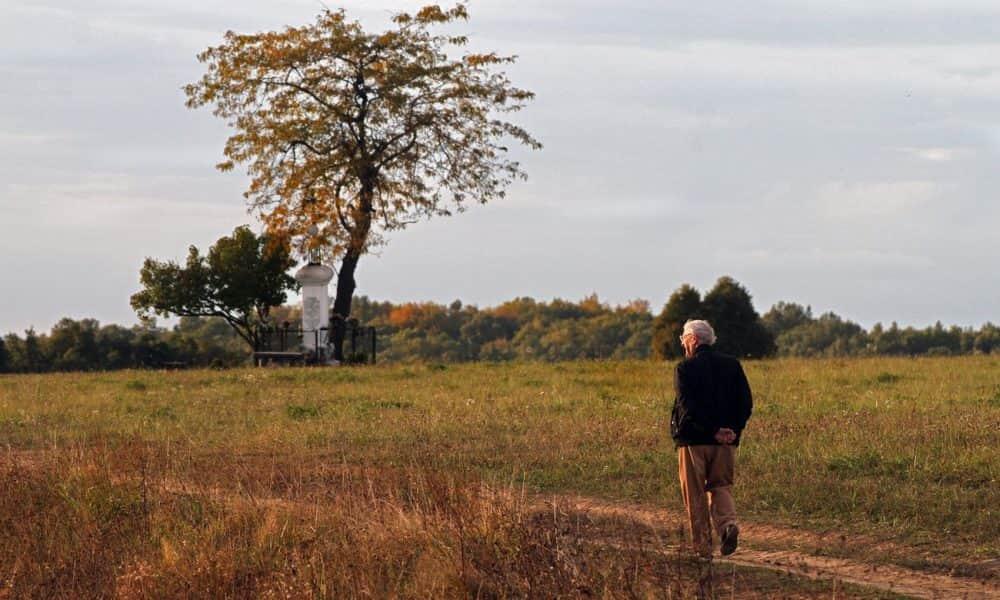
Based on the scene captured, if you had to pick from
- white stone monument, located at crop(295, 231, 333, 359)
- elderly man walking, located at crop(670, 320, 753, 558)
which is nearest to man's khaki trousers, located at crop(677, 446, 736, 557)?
elderly man walking, located at crop(670, 320, 753, 558)

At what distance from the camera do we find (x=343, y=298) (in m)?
48.4

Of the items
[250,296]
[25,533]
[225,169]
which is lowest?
[25,533]

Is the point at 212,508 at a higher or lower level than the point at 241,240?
lower

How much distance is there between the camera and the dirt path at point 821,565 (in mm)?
10805

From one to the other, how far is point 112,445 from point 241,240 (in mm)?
33757

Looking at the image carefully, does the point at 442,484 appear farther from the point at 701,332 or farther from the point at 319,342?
the point at 319,342

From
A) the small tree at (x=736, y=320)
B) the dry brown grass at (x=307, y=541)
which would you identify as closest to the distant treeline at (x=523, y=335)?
the small tree at (x=736, y=320)

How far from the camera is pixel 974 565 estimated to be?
11.7 meters

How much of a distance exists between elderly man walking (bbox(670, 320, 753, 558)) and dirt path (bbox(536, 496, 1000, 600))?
403 millimetres

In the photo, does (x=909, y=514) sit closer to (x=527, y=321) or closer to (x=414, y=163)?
(x=414, y=163)

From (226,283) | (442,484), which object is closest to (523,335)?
(226,283)

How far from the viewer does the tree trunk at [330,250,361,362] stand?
47125mm

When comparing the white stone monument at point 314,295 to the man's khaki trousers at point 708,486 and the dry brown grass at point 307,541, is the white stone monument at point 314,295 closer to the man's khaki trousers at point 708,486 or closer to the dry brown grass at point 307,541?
the dry brown grass at point 307,541

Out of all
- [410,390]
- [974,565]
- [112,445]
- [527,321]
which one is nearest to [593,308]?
[527,321]
